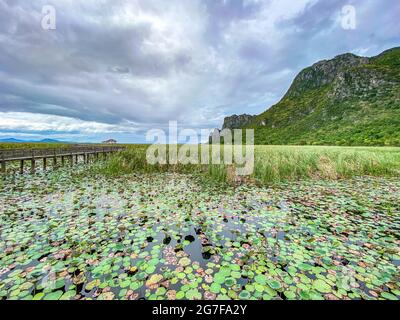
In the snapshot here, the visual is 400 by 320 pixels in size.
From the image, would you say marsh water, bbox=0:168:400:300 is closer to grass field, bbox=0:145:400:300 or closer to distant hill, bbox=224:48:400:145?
grass field, bbox=0:145:400:300

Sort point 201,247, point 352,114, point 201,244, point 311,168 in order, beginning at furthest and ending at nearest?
point 352,114
point 311,168
point 201,244
point 201,247

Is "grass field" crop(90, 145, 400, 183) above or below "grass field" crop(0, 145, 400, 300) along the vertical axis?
above

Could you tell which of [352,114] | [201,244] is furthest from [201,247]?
[352,114]

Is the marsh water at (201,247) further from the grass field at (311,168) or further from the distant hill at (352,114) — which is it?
the distant hill at (352,114)

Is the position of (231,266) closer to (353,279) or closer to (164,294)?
(164,294)

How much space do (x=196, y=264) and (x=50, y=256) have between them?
304 cm

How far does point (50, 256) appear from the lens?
161 inches

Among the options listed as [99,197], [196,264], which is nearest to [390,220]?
[196,264]

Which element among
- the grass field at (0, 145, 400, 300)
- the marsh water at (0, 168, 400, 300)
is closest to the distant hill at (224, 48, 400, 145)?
the grass field at (0, 145, 400, 300)

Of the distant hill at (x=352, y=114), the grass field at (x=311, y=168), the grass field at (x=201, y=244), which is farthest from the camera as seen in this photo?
the distant hill at (x=352, y=114)

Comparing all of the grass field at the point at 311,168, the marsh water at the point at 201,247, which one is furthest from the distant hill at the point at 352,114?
the marsh water at the point at 201,247

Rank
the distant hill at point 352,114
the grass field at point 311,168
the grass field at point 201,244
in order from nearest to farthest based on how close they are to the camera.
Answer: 1. the grass field at point 201,244
2. the grass field at point 311,168
3. the distant hill at point 352,114

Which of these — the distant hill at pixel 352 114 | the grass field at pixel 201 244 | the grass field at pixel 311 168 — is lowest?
the grass field at pixel 201 244

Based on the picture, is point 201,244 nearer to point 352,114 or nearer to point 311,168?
point 311,168
